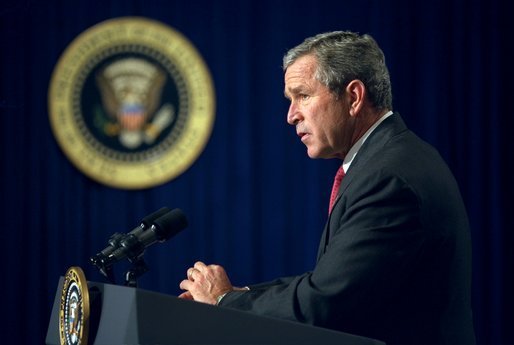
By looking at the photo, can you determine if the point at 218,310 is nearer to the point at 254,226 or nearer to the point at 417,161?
the point at 417,161

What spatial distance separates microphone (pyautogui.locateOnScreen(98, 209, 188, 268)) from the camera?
1.60m

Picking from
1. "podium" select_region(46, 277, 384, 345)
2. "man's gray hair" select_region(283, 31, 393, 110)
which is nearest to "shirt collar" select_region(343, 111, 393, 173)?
"man's gray hair" select_region(283, 31, 393, 110)

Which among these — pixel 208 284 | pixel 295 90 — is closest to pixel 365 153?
pixel 295 90

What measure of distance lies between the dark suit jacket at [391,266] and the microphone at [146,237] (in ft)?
0.75

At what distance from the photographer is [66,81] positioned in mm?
4242

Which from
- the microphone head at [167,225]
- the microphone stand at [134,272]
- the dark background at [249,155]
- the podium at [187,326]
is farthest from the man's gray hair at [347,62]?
the dark background at [249,155]

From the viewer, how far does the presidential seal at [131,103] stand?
13.9 ft

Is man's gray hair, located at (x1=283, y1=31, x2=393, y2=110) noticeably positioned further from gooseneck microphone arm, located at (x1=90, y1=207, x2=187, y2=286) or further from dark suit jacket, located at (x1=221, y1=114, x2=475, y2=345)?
gooseneck microphone arm, located at (x1=90, y1=207, x2=187, y2=286)

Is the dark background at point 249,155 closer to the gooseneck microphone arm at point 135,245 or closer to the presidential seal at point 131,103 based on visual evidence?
the presidential seal at point 131,103

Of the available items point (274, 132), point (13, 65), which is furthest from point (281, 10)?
point (13, 65)

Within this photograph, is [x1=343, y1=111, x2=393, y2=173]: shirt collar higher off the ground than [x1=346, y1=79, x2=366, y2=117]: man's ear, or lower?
lower

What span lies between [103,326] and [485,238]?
3.34 m

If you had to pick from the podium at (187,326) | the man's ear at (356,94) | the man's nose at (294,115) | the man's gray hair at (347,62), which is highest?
the man's gray hair at (347,62)

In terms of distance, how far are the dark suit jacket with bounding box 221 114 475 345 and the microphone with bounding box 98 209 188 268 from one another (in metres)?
0.23
